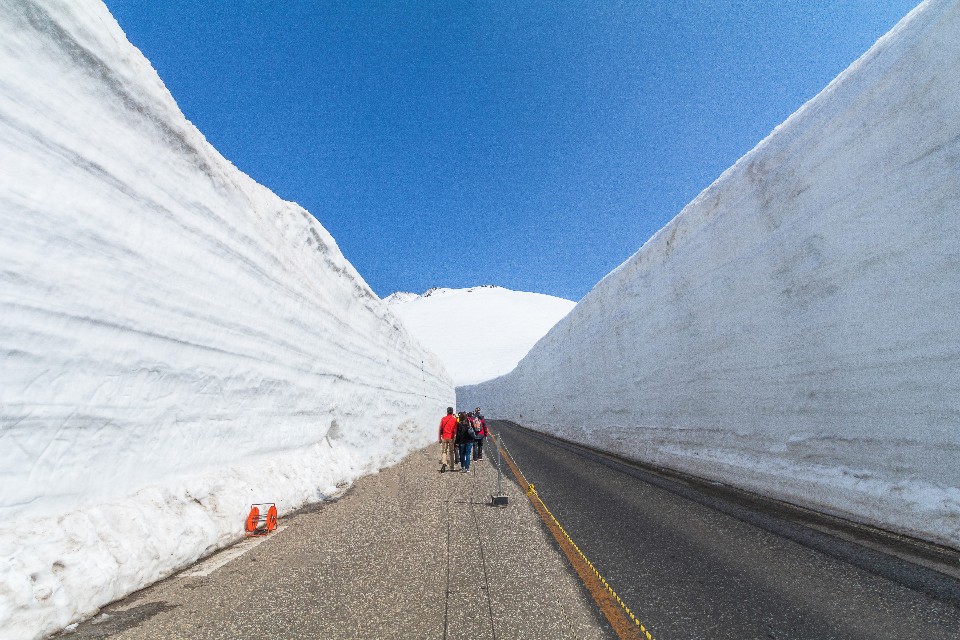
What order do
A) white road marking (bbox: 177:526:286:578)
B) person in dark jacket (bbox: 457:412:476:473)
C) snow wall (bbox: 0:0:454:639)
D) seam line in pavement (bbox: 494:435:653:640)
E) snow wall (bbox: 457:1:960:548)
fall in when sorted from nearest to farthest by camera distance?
seam line in pavement (bbox: 494:435:653:640), snow wall (bbox: 0:0:454:639), white road marking (bbox: 177:526:286:578), snow wall (bbox: 457:1:960:548), person in dark jacket (bbox: 457:412:476:473)

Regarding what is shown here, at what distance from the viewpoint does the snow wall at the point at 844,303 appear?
15.3 ft

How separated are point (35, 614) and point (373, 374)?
9387 millimetres

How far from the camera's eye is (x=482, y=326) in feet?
291

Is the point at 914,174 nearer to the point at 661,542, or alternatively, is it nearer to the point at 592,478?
the point at 661,542

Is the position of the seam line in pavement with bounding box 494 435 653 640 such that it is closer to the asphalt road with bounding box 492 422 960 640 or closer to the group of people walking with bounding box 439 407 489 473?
the asphalt road with bounding box 492 422 960 640

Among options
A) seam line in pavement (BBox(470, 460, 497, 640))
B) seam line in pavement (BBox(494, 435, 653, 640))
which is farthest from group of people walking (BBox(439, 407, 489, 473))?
seam line in pavement (BBox(494, 435, 653, 640))

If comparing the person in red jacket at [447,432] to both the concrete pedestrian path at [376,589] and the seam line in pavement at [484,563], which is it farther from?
the concrete pedestrian path at [376,589]

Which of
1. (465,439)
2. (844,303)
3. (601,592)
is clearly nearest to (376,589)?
(601,592)

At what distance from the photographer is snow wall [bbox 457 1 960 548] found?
4.66 m

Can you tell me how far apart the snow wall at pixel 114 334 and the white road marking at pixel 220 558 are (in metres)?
0.15

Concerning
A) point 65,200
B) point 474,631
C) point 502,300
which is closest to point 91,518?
point 65,200

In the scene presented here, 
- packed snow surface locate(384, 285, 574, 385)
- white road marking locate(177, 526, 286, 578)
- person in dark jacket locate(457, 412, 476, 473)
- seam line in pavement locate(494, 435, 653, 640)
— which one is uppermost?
packed snow surface locate(384, 285, 574, 385)

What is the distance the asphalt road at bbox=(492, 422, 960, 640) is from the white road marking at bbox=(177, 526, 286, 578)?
127 inches

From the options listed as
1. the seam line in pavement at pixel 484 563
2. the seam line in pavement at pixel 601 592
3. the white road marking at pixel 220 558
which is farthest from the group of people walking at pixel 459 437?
the white road marking at pixel 220 558
